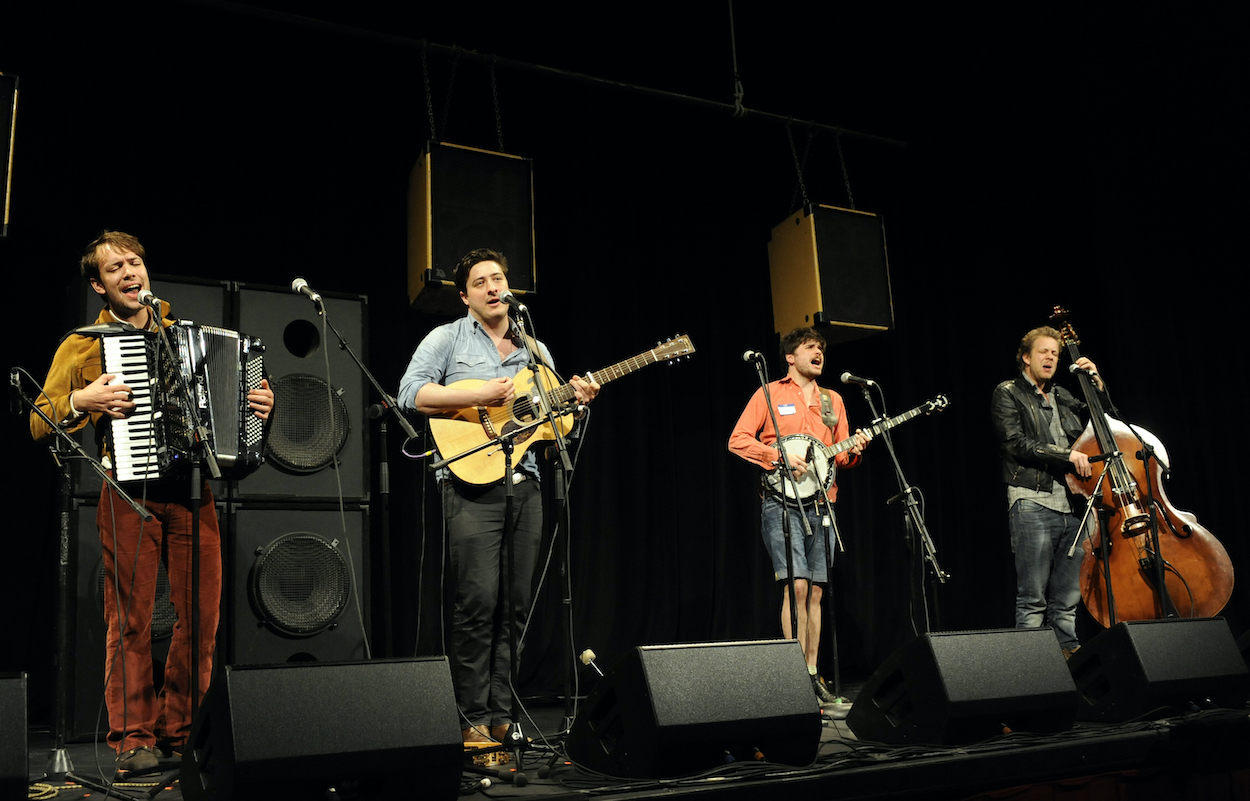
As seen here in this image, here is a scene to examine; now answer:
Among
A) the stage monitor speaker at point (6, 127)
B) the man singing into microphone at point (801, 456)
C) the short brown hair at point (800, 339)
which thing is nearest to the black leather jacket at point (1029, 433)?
the man singing into microphone at point (801, 456)

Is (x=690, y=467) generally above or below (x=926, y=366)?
below

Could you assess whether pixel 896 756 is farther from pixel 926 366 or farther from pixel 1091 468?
pixel 926 366

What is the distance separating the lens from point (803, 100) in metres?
6.45

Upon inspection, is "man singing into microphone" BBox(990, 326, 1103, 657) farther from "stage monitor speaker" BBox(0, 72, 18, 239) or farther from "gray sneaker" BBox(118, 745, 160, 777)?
"stage monitor speaker" BBox(0, 72, 18, 239)

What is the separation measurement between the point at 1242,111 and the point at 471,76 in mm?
5023

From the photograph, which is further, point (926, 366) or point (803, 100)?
point (926, 366)

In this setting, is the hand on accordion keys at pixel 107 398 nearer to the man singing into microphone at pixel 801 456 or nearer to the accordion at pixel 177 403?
the accordion at pixel 177 403

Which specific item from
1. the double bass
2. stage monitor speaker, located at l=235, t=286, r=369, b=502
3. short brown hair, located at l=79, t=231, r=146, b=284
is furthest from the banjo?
short brown hair, located at l=79, t=231, r=146, b=284

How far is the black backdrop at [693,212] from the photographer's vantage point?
16.2ft

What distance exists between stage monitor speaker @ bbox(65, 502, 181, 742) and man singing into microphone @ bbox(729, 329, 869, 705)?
2.54 m

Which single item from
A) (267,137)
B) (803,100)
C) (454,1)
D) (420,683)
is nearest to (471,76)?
(454,1)

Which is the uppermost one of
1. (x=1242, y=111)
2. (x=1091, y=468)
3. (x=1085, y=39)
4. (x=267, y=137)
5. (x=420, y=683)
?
(x=1085, y=39)

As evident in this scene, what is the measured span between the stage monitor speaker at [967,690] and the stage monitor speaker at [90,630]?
8.44ft

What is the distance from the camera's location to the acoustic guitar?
11.1 ft
